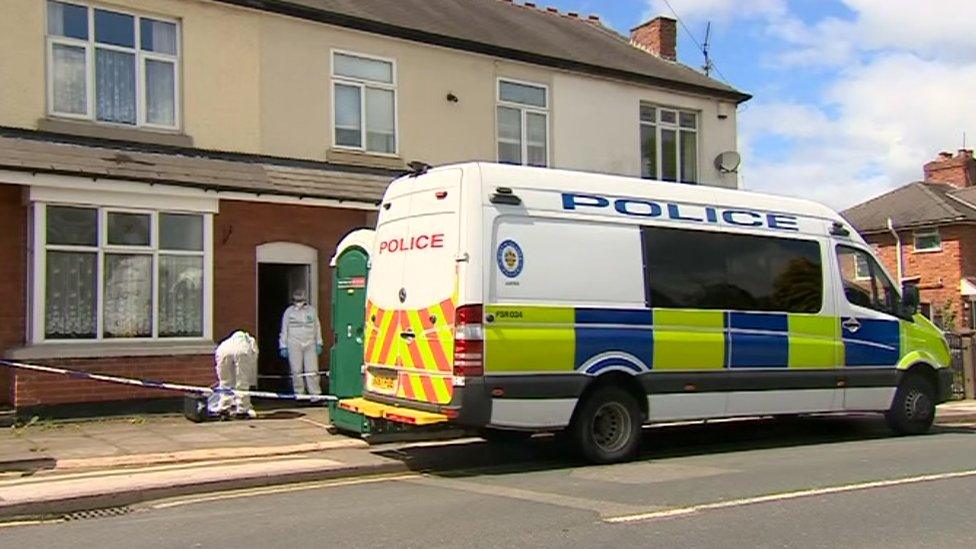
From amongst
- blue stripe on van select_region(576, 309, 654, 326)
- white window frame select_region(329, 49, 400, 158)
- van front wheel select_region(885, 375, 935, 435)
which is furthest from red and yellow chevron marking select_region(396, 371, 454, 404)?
white window frame select_region(329, 49, 400, 158)

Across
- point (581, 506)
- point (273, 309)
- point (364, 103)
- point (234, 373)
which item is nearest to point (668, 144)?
point (364, 103)

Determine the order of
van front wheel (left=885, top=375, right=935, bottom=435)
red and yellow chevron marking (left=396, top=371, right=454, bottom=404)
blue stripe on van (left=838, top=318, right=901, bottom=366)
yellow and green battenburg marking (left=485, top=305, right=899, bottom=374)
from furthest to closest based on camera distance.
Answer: van front wheel (left=885, top=375, right=935, bottom=435) < blue stripe on van (left=838, top=318, right=901, bottom=366) < yellow and green battenburg marking (left=485, top=305, right=899, bottom=374) < red and yellow chevron marking (left=396, top=371, right=454, bottom=404)

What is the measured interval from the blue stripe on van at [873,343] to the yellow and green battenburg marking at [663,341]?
0.04 feet

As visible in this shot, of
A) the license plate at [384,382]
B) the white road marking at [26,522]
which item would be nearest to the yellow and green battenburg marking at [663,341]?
the license plate at [384,382]

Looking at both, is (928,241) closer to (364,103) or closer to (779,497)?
(364,103)

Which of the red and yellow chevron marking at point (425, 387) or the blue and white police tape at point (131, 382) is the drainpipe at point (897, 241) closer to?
the blue and white police tape at point (131, 382)

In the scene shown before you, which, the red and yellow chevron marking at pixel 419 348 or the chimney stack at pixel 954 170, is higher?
the chimney stack at pixel 954 170

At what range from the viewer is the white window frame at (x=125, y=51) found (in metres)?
13.3

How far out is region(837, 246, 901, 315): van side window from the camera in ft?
Answer: 39.0

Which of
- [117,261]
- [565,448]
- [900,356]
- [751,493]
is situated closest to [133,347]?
[117,261]

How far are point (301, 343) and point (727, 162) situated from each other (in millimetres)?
10819

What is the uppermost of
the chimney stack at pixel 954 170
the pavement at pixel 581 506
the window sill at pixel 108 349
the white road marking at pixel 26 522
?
the chimney stack at pixel 954 170

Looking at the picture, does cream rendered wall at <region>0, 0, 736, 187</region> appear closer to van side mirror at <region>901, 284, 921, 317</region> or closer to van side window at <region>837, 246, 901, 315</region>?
van side window at <region>837, 246, 901, 315</region>

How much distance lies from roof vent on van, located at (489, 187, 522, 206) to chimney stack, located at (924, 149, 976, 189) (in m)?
33.3
